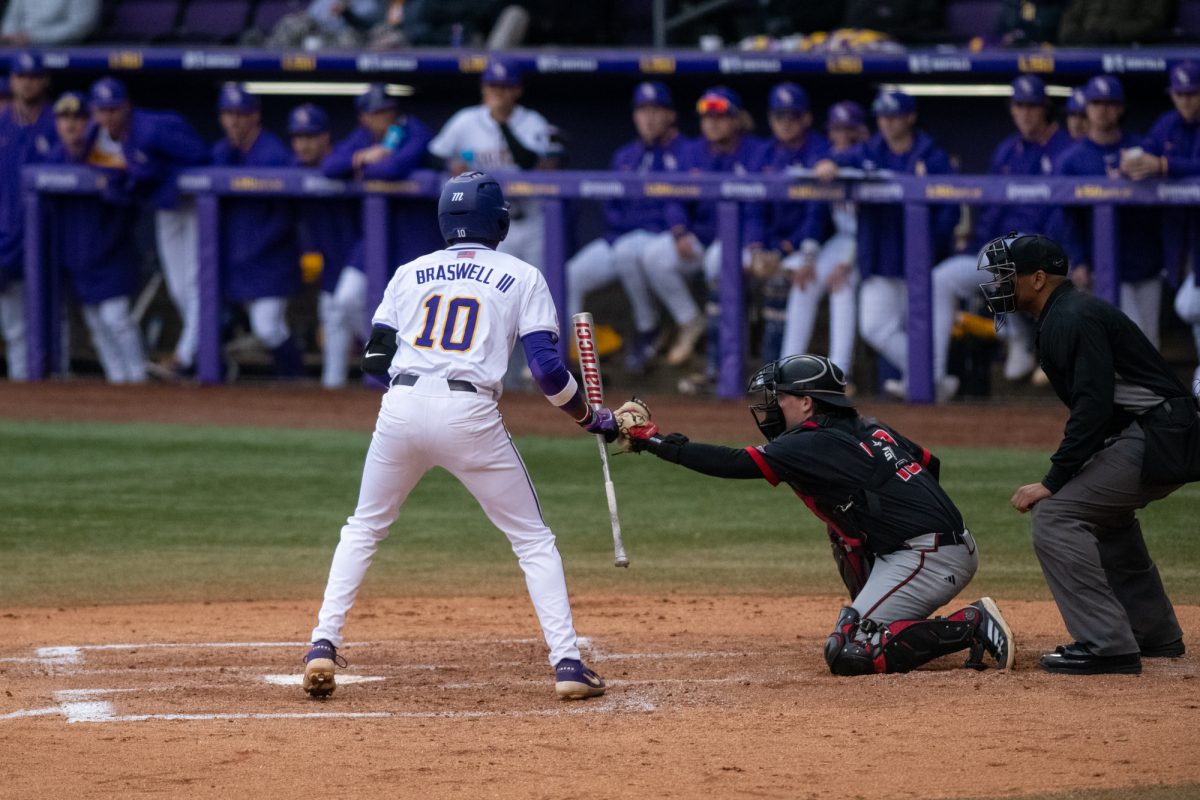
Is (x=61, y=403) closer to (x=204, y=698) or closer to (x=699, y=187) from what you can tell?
(x=699, y=187)

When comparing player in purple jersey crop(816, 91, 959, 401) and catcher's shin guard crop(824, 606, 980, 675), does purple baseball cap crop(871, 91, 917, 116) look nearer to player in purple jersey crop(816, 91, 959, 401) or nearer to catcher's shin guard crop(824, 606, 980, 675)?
player in purple jersey crop(816, 91, 959, 401)

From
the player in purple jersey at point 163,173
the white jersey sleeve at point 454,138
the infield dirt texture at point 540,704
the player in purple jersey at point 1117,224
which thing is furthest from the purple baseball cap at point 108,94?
the player in purple jersey at point 1117,224

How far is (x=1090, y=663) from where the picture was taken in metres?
5.50

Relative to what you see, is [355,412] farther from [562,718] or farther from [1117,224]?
[562,718]

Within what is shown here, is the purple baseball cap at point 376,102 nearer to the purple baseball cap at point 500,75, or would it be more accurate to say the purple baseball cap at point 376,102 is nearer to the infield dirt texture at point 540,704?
the purple baseball cap at point 500,75

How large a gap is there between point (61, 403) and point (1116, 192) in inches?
277

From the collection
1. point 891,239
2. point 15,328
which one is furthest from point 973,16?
point 15,328

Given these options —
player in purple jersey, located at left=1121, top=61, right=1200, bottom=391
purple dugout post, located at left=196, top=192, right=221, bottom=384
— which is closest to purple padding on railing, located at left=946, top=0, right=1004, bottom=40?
player in purple jersey, located at left=1121, top=61, right=1200, bottom=391

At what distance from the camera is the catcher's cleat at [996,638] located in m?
5.59

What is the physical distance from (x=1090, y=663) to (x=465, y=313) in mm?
2182

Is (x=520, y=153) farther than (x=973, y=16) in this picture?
No

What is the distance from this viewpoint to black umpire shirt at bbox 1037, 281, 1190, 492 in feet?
17.5

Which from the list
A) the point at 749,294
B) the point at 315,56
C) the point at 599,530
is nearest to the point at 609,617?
the point at 599,530

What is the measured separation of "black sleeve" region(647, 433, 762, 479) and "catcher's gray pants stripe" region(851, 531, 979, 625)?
58 centimetres
